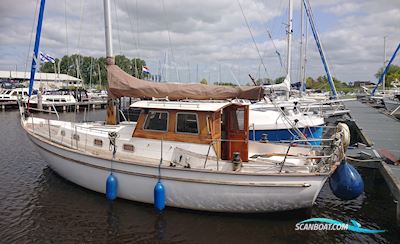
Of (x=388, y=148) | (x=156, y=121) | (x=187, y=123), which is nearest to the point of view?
(x=187, y=123)

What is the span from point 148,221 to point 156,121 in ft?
9.04

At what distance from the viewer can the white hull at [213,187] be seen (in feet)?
23.9

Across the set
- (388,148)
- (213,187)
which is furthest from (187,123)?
(388,148)

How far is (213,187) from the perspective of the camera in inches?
299

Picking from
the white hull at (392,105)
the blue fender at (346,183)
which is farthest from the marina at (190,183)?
the white hull at (392,105)

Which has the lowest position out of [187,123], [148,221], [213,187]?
[148,221]

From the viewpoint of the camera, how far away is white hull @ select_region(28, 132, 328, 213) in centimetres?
730

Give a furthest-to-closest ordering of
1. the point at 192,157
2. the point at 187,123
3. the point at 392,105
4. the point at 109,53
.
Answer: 1. the point at 392,105
2. the point at 109,53
3. the point at 187,123
4. the point at 192,157

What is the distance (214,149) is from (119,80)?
3.72 metres

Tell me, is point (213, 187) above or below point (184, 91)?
below

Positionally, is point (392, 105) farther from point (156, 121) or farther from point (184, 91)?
point (156, 121)

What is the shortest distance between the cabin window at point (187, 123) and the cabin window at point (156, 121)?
40 cm

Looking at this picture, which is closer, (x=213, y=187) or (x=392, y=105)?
(x=213, y=187)

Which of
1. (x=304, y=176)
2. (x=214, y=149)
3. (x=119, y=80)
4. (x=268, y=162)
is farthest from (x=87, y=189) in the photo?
(x=304, y=176)
